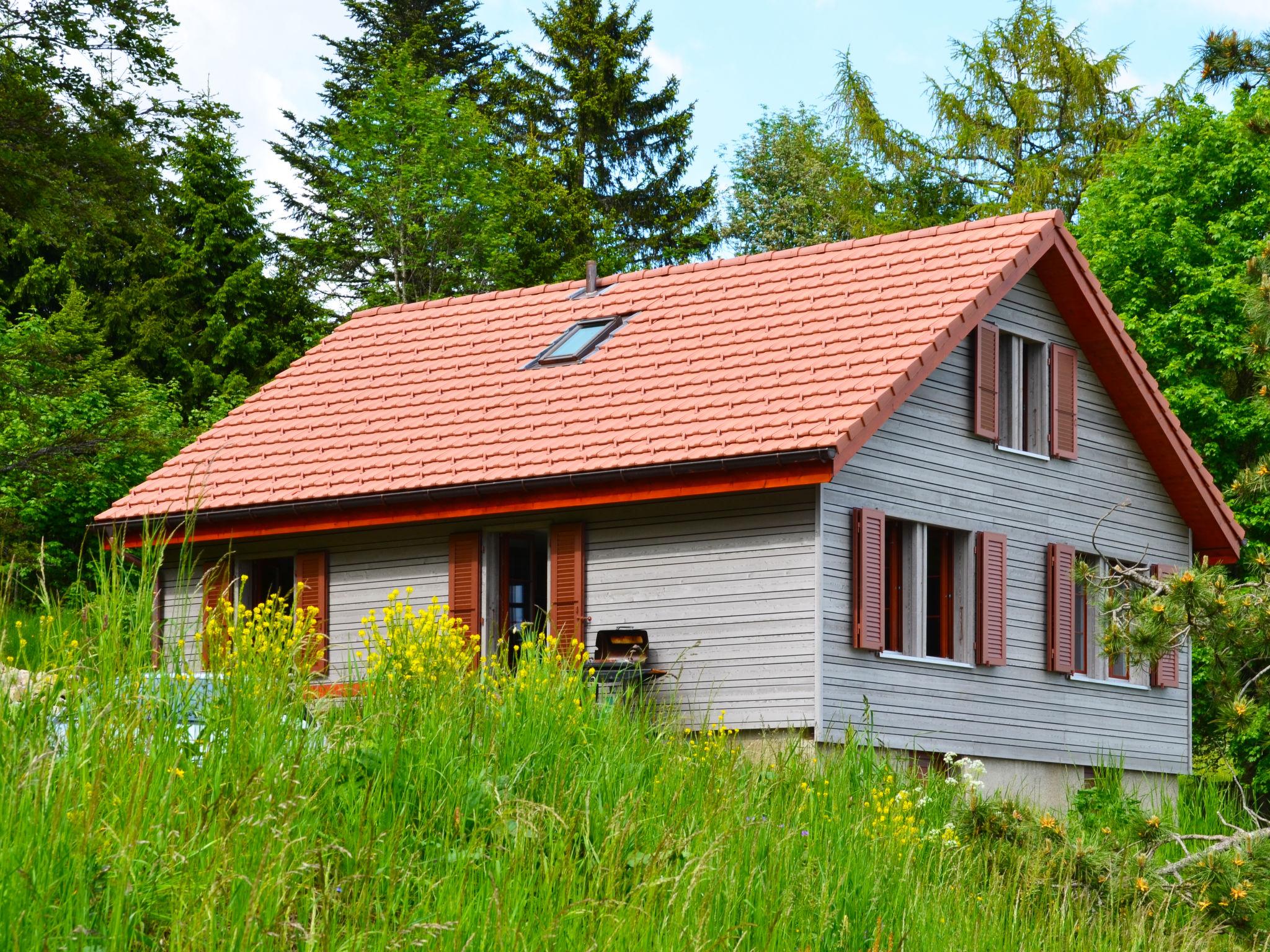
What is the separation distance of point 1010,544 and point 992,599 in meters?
1.02

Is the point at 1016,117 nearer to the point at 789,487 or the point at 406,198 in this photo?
the point at 406,198

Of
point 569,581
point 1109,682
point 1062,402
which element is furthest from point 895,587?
point 1109,682

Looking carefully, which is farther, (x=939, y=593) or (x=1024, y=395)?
(x=1024, y=395)

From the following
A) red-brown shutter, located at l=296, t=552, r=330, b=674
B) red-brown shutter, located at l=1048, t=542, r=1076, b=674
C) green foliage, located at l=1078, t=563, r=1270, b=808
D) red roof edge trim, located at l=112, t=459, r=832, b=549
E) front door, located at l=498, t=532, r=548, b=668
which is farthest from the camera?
red-brown shutter, located at l=296, t=552, r=330, b=674

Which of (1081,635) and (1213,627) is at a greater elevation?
(1213,627)

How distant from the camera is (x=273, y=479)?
66.1 feet

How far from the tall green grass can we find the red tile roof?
777 centimetres

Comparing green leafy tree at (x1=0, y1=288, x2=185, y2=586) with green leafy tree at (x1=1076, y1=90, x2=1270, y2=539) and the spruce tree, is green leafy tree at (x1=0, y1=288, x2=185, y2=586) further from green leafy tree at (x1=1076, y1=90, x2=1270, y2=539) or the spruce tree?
green leafy tree at (x1=1076, y1=90, x2=1270, y2=539)

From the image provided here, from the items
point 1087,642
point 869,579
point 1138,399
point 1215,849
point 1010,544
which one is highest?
point 1138,399

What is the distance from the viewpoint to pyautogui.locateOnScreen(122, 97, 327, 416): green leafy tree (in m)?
36.4

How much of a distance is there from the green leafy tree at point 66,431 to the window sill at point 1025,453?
10.7 metres

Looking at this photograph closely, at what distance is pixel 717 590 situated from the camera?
57.1 feet

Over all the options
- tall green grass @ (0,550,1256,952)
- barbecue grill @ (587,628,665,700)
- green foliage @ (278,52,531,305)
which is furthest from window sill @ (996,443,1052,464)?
green foliage @ (278,52,531,305)

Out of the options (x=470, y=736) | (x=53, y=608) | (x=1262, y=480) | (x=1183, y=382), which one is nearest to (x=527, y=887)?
(x=470, y=736)
